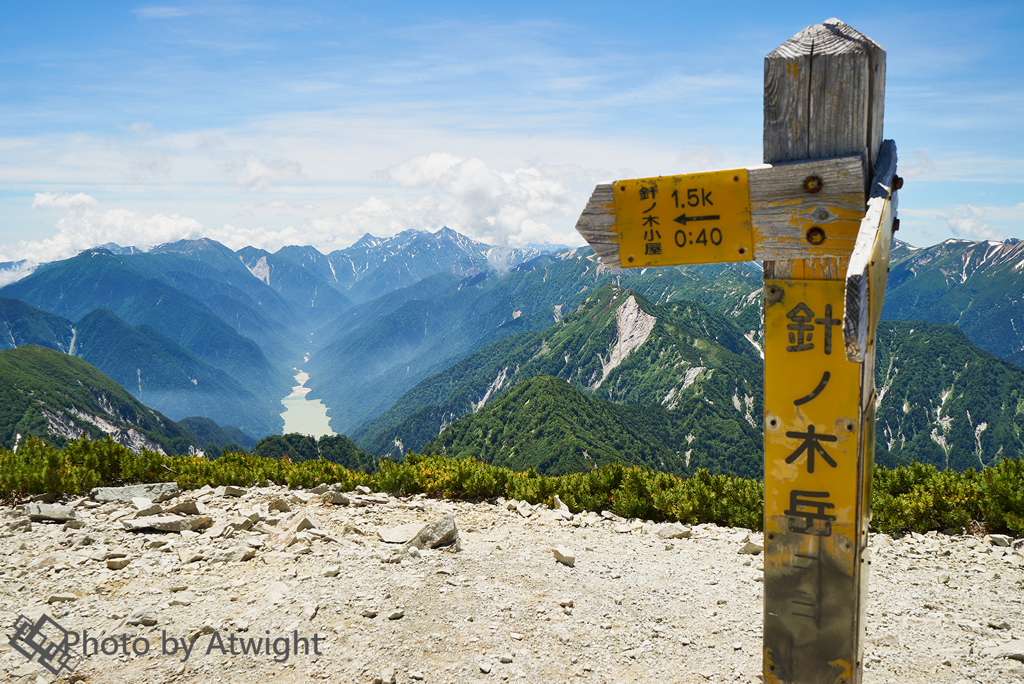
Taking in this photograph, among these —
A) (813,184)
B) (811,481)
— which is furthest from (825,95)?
(811,481)

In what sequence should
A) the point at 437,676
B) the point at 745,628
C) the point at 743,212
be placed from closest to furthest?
the point at 743,212
the point at 437,676
the point at 745,628

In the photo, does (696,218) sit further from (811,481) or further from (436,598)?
(436,598)

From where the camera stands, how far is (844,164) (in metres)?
3.36

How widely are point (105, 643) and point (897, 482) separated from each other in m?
11.8

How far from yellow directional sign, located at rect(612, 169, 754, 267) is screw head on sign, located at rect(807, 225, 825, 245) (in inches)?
12.8

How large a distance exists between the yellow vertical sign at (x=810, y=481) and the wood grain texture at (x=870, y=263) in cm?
26

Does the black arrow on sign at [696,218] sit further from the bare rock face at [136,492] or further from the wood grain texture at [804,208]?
the bare rock face at [136,492]

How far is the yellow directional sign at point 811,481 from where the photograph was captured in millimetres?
3469

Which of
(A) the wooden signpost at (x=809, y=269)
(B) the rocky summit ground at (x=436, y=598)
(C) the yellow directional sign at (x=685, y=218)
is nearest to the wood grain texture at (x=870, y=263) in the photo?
(A) the wooden signpost at (x=809, y=269)

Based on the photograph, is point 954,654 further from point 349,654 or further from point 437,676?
point 349,654

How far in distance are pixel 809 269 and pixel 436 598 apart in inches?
220

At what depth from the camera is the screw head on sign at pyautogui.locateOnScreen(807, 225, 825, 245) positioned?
346cm

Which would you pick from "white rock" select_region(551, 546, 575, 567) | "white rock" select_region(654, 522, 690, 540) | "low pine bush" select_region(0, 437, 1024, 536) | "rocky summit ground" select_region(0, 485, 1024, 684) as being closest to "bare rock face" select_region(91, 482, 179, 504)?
"rocky summit ground" select_region(0, 485, 1024, 684)

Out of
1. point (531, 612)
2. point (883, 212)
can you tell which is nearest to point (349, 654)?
point (531, 612)
